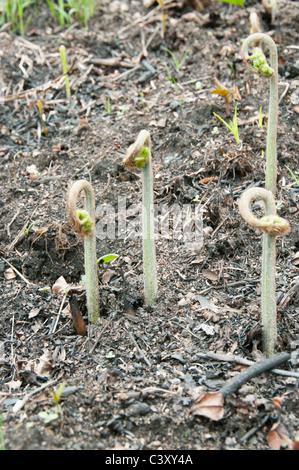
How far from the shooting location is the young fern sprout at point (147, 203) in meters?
2.46

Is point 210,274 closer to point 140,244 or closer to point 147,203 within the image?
point 140,244

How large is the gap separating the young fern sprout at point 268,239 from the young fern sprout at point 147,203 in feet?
1.75

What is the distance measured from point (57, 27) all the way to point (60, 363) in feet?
12.8

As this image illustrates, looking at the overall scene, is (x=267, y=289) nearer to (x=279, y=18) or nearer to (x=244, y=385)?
(x=244, y=385)

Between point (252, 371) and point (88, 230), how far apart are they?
1021 millimetres

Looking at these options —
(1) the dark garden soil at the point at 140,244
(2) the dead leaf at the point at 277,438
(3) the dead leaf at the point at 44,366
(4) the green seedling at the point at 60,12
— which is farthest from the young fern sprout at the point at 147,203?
(4) the green seedling at the point at 60,12

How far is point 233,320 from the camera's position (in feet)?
9.23

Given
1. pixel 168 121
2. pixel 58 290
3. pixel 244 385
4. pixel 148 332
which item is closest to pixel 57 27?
pixel 168 121

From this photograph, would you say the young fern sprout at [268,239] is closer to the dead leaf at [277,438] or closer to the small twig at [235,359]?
the small twig at [235,359]

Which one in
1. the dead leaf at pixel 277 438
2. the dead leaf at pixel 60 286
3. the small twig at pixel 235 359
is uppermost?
the dead leaf at pixel 60 286

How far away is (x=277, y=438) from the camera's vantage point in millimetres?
2215

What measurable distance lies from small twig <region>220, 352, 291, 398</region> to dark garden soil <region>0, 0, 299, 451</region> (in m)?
0.05

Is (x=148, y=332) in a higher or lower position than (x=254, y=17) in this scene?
lower

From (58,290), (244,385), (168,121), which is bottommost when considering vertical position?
(244,385)
